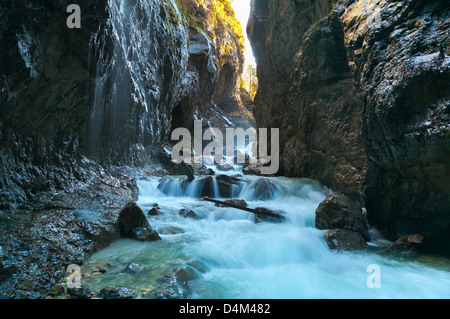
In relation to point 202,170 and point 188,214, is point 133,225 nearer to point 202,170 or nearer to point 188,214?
point 188,214

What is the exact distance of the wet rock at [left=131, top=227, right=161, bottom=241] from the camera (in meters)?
5.20

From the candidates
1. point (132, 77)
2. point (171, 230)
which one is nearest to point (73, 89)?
point (171, 230)

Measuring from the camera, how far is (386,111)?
15.4 feet

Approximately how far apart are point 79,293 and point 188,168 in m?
8.94

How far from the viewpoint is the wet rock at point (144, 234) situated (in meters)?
5.20

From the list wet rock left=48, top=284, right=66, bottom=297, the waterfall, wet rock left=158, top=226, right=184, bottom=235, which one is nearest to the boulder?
wet rock left=158, top=226, right=184, bottom=235

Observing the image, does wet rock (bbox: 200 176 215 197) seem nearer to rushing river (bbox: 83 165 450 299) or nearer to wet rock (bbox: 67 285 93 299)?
rushing river (bbox: 83 165 450 299)

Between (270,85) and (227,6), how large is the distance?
2550cm

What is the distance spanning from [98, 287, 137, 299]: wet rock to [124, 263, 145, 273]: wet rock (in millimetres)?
718

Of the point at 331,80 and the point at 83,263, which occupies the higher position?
the point at 331,80

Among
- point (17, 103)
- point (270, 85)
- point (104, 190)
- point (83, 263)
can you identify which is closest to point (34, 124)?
point (17, 103)
